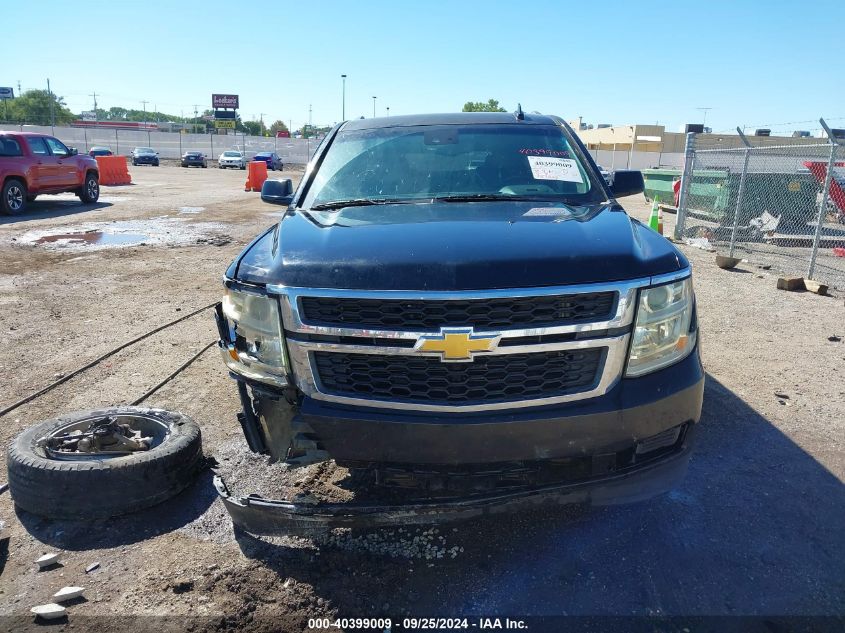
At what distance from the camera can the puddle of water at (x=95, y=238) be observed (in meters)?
11.3

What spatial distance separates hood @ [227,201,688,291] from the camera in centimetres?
244

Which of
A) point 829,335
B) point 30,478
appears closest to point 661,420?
point 30,478

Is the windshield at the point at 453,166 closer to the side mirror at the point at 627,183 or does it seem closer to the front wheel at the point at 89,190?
the side mirror at the point at 627,183

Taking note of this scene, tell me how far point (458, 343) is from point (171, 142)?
64.0 metres

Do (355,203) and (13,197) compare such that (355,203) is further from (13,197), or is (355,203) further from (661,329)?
(13,197)

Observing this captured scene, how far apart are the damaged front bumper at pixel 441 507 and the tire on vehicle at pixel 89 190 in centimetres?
1736

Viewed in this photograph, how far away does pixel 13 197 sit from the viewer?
1476 cm

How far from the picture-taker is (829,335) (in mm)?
6355

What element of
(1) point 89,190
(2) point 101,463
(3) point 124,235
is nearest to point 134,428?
(2) point 101,463

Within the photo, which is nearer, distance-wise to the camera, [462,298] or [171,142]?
[462,298]

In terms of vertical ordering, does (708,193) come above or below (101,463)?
above

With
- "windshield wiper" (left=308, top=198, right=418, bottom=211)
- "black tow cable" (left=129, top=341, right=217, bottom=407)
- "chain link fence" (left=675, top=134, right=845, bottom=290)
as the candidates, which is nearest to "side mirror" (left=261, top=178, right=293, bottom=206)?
"windshield wiper" (left=308, top=198, right=418, bottom=211)

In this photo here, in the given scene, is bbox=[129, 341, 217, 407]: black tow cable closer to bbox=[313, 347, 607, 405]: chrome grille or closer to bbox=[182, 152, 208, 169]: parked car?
bbox=[313, 347, 607, 405]: chrome grille

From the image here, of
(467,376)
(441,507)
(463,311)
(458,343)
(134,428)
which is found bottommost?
(134,428)
